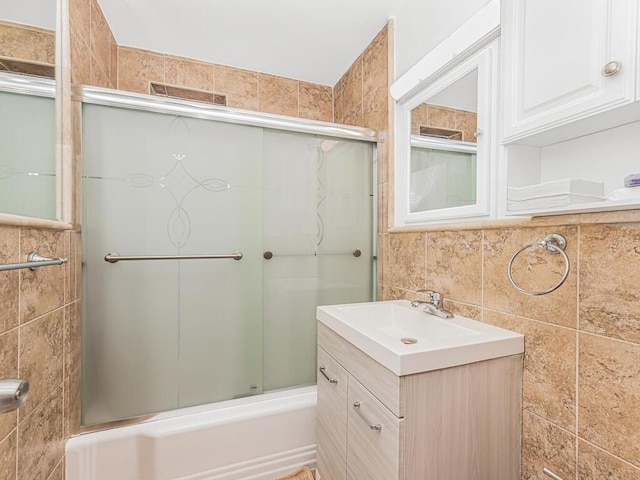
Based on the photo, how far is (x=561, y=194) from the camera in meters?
0.72

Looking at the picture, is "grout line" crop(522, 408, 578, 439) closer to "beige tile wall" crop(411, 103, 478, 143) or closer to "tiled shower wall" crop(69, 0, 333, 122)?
"beige tile wall" crop(411, 103, 478, 143)

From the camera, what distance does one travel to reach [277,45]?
199cm

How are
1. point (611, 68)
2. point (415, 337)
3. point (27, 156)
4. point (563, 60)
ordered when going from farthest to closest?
1. point (415, 337)
2. point (27, 156)
3. point (563, 60)
4. point (611, 68)

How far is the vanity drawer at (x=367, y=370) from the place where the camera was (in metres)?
0.81

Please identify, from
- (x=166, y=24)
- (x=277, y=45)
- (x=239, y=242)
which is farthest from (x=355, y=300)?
(x=166, y=24)

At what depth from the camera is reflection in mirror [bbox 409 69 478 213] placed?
3.96 feet

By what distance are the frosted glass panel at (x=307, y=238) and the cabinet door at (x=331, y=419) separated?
0.43 meters

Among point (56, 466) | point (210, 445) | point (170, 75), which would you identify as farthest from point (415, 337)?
point (170, 75)

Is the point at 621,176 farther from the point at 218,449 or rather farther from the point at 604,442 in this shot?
the point at 218,449

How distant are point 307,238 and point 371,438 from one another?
1.07 m

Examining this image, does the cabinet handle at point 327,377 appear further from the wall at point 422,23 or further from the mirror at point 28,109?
the wall at point 422,23

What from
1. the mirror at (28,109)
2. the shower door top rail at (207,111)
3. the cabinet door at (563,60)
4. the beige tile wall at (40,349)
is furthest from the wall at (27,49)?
the cabinet door at (563,60)

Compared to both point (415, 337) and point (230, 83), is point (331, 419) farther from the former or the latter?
point (230, 83)

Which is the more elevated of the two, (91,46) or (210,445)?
(91,46)
